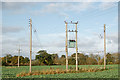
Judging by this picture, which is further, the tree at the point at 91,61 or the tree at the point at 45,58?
the tree at the point at 91,61

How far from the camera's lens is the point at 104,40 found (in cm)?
3588

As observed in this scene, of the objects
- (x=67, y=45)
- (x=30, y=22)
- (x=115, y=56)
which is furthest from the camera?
(x=115, y=56)

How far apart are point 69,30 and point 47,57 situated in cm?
3845

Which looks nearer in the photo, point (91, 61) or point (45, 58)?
point (45, 58)

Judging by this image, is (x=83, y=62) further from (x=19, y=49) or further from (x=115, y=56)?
(x=19, y=49)

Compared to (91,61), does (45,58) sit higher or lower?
higher

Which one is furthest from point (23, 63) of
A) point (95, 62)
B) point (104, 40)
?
point (104, 40)

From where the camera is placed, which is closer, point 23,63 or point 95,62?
point 95,62

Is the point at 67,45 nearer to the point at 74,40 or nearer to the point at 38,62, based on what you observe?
the point at 74,40

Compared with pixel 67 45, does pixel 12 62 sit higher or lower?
lower

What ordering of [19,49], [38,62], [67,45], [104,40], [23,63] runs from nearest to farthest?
[67,45]
[104,40]
[19,49]
[38,62]
[23,63]

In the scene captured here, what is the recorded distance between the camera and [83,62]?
69.4m

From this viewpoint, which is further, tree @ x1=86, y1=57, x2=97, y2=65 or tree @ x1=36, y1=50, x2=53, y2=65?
tree @ x1=86, y1=57, x2=97, y2=65

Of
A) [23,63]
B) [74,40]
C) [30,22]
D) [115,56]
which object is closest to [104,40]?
[74,40]
